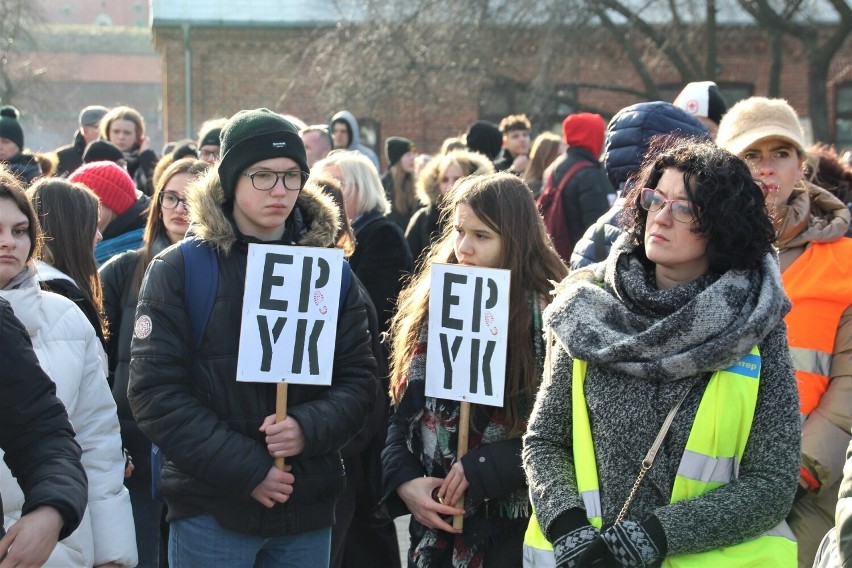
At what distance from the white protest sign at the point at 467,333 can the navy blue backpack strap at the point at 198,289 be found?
0.74 m

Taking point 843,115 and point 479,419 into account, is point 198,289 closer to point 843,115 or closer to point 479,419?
point 479,419

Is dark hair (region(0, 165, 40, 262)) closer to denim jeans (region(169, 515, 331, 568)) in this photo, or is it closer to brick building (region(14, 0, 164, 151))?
denim jeans (region(169, 515, 331, 568))

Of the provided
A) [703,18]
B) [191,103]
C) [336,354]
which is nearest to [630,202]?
[336,354]

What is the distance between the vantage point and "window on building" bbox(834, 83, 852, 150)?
25469mm

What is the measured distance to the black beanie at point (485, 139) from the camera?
11.0 metres

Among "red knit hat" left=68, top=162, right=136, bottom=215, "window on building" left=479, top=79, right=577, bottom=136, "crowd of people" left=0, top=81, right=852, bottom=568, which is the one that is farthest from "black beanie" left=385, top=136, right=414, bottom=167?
"window on building" left=479, top=79, right=577, bottom=136

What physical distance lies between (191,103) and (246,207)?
2195 centimetres

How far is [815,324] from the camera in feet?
13.0

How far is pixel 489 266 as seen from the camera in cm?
412

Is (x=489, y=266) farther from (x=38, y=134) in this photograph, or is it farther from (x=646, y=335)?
(x=38, y=134)

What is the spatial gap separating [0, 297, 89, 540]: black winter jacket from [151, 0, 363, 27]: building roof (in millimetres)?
22519

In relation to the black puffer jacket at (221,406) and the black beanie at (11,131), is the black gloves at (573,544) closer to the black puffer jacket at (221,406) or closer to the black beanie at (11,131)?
the black puffer jacket at (221,406)

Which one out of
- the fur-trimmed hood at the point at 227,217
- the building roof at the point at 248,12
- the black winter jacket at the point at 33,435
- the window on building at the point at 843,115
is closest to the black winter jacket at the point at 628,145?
the fur-trimmed hood at the point at 227,217

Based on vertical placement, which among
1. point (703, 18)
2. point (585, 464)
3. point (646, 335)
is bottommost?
point (585, 464)
